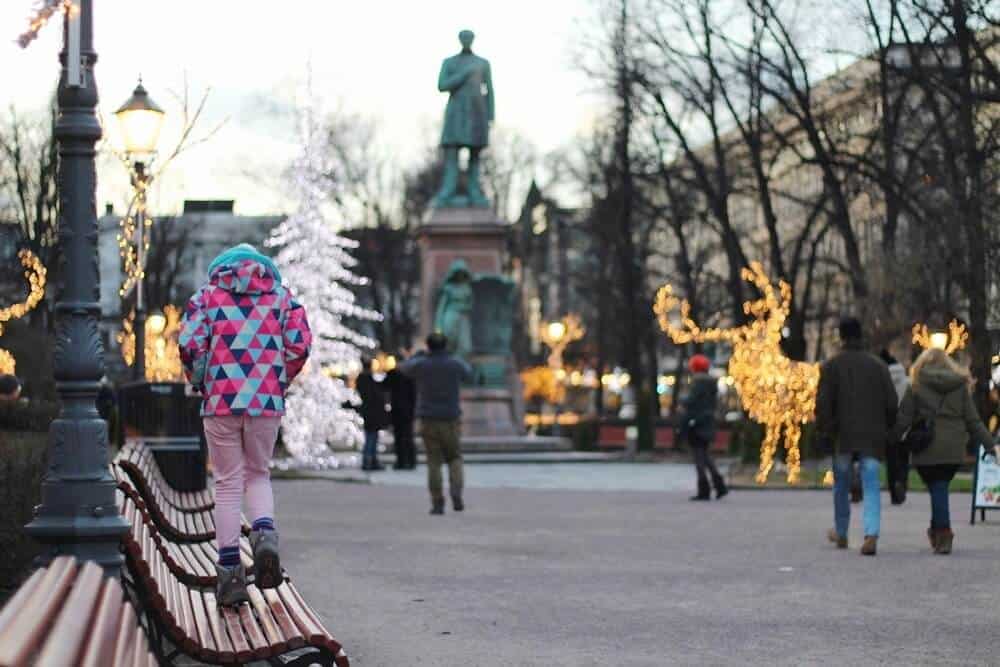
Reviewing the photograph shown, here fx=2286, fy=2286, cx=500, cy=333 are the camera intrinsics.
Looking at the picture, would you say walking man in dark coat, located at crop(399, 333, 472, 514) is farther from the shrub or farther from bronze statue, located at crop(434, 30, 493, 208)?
bronze statue, located at crop(434, 30, 493, 208)

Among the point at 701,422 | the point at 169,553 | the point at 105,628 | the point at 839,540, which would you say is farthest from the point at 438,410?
the point at 105,628

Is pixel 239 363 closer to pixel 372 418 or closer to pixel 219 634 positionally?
pixel 219 634

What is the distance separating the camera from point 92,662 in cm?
446

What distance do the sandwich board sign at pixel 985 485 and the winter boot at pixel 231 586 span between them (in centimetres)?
1209

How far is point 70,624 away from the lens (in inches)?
184

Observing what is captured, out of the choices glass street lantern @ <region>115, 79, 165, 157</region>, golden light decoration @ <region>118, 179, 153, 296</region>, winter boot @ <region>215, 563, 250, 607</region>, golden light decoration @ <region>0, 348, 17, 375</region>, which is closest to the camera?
winter boot @ <region>215, 563, 250, 607</region>

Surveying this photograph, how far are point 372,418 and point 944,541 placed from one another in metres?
19.6

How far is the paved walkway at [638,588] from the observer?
10.8 m

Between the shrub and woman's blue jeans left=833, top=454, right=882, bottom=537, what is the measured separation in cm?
646

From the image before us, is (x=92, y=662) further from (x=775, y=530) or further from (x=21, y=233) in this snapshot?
(x=21, y=233)

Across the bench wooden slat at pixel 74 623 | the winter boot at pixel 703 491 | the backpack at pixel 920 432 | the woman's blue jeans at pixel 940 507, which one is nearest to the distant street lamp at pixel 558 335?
the winter boot at pixel 703 491

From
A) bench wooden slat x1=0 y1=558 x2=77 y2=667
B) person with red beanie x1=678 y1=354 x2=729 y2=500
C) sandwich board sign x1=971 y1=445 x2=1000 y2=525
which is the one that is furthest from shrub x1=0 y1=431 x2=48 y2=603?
person with red beanie x1=678 y1=354 x2=729 y2=500

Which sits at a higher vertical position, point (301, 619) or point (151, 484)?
point (151, 484)

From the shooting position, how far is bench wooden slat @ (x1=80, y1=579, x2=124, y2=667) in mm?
4551
